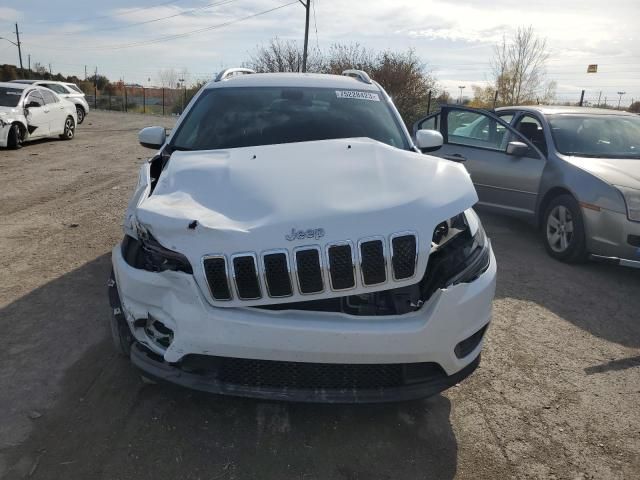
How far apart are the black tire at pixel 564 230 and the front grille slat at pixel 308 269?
3926 mm

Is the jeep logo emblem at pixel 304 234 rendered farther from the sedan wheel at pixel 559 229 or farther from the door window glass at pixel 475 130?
the door window glass at pixel 475 130

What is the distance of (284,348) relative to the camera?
7.41ft

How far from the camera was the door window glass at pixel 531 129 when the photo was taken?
250 inches

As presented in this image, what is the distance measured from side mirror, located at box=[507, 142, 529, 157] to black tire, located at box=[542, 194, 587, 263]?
2.19 feet

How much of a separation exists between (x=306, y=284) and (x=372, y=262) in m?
0.31

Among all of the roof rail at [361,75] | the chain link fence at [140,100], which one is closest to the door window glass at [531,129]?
A: the roof rail at [361,75]

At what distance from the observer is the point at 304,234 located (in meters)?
2.29

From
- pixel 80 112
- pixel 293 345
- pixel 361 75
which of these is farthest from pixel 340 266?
pixel 80 112

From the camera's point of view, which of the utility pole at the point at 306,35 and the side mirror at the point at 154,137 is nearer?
the side mirror at the point at 154,137

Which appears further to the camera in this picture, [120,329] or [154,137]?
[154,137]

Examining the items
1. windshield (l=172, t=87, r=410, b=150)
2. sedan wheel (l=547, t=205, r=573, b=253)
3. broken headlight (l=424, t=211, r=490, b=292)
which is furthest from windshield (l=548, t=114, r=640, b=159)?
broken headlight (l=424, t=211, r=490, b=292)

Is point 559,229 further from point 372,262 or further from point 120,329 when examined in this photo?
point 120,329

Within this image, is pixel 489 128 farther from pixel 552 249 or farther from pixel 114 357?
pixel 114 357

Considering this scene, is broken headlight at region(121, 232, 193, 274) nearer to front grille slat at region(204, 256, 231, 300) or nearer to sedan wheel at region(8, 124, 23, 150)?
front grille slat at region(204, 256, 231, 300)
